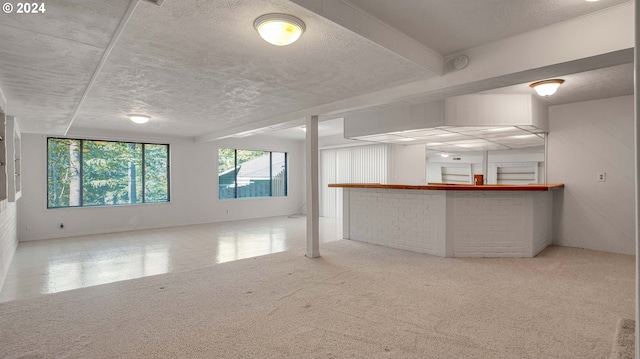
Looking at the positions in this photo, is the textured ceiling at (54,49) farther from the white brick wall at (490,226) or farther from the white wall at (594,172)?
the white wall at (594,172)

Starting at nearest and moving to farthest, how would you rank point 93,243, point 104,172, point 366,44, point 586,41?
point 586,41 < point 366,44 < point 93,243 < point 104,172

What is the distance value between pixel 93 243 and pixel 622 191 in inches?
350

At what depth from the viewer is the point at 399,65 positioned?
308 centimetres

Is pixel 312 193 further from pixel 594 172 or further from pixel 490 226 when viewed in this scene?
pixel 594 172

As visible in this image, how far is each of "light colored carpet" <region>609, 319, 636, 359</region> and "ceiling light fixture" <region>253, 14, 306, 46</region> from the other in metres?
2.69

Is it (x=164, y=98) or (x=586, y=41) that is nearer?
(x=586, y=41)

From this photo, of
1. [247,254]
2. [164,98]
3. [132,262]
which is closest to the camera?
[164,98]

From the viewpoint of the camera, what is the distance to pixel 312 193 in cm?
476

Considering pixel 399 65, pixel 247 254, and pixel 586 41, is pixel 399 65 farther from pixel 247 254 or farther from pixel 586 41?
pixel 247 254

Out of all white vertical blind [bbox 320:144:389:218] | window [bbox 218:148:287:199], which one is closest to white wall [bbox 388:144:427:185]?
white vertical blind [bbox 320:144:389:218]

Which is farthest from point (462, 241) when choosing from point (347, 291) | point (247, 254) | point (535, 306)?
point (247, 254)

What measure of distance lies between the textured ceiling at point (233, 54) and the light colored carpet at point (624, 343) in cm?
196

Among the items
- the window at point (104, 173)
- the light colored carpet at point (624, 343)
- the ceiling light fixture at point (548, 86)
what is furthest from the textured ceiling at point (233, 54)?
the window at point (104, 173)

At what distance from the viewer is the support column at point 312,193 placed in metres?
4.71
